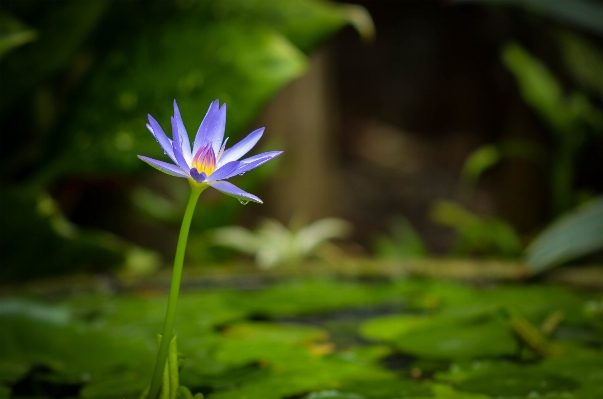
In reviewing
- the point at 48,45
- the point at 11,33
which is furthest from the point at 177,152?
the point at 48,45

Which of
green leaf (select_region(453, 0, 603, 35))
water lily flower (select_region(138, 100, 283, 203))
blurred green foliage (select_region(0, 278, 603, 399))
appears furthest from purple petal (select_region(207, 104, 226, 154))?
green leaf (select_region(453, 0, 603, 35))

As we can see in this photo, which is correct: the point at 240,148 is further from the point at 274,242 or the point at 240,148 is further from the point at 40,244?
the point at 274,242

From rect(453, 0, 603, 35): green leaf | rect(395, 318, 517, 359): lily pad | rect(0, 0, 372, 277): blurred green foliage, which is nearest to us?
rect(395, 318, 517, 359): lily pad

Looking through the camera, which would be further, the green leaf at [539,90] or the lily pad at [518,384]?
the green leaf at [539,90]

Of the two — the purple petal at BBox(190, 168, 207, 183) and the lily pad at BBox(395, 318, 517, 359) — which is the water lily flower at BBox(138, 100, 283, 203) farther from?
the lily pad at BBox(395, 318, 517, 359)

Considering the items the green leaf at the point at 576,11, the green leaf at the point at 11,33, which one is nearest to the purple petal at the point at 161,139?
the green leaf at the point at 11,33

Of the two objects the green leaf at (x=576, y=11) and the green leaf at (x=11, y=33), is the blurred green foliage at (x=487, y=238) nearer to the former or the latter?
the green leaf at (x=576, y=11)
